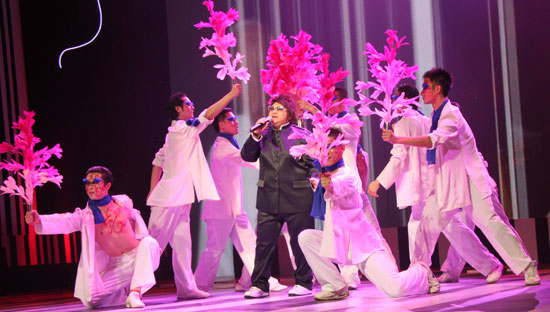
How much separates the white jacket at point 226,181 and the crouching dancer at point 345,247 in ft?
4.08

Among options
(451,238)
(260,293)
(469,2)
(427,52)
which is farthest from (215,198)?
(469,2)

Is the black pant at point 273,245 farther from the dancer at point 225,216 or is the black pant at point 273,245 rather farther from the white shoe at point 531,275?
the white shoe at point 531,275

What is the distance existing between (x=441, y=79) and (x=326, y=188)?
1.31m

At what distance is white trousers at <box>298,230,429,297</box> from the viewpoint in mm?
4605

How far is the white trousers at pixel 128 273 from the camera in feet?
17.0

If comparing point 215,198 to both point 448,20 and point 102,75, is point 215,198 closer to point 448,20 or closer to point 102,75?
point 102,75

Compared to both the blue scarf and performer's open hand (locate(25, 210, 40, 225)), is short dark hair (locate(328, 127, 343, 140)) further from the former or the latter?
performer's open hand (locate(25, 210, 40, 225))

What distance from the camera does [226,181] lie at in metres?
6.07

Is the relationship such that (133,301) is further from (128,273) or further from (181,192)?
(181,192)

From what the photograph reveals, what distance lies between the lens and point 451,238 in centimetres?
553

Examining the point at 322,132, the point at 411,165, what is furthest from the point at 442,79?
the point at 322,132

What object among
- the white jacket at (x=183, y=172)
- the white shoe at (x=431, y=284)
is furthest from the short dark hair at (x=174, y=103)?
the white shoe at (x=431, y=284)

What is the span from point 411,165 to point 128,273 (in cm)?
224

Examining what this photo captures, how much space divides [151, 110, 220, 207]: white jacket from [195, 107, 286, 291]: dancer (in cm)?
28
